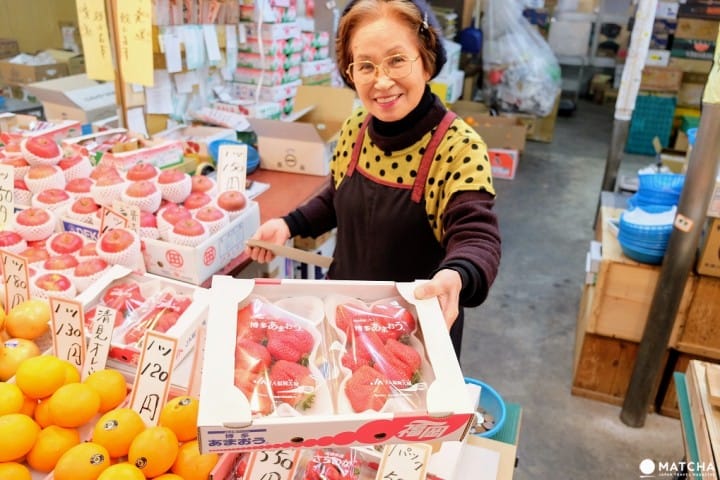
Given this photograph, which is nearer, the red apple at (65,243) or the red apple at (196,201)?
the red apple at (65,243)

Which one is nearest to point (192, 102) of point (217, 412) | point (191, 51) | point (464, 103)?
point (191, 51)

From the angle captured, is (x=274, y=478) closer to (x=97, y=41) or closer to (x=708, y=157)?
(x=708, y=157)

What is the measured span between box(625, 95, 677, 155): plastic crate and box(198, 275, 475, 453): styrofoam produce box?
644cm

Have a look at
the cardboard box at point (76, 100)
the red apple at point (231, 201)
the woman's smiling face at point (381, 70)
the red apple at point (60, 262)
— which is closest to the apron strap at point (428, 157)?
the woman's smiling face at point (381, 70)

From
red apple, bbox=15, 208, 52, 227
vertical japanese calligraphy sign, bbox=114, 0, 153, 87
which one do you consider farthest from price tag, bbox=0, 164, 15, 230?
vertical japanese calligraphy sign, bbox=114, 0, 153, 87

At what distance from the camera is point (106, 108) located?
9.18ft

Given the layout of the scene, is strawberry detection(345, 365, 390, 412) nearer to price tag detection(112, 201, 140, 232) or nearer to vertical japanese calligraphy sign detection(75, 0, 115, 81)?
price tag detection(112, 201, 140, 232)

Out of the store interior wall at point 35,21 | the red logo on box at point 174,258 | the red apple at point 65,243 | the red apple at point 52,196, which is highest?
the store interior wall at point 35,21

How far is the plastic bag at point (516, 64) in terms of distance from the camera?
6289mm

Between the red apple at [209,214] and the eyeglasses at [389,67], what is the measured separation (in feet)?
2.47

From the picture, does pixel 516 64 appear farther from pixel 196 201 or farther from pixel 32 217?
pixel 32 217

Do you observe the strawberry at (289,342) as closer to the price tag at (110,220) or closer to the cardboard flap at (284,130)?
the price tag at (110,220)

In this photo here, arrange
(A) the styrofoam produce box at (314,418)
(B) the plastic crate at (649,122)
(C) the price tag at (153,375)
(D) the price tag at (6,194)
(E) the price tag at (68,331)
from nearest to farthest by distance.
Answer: (A) the styrofoam produce box at (314,418) < (C) the price tag at (153,375) < (E) the price tag at (68,331) < (D) the price tag at (6,194) < (B) the plastic crate at (649,122)

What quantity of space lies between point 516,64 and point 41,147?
558 centimetres
